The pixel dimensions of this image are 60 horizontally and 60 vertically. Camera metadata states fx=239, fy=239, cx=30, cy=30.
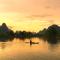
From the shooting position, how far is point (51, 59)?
6981cm

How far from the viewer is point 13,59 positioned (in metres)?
67.9

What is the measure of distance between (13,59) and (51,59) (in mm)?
11115

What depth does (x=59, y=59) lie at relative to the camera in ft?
226

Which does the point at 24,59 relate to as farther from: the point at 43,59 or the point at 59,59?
the point at 59,59

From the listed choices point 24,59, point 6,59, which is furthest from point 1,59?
point 24,59

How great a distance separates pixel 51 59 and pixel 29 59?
6.62m

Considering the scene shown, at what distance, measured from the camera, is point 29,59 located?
68.2 m

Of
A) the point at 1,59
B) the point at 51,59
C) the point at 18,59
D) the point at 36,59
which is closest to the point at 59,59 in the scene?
the point at 51,59

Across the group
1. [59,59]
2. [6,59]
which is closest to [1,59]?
[6,59]

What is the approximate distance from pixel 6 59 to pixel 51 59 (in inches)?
515

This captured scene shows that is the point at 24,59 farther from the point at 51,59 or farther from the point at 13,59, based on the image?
the point at 51,59

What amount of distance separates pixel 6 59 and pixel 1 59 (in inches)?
56.5

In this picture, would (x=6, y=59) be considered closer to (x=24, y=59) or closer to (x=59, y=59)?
(x=24, y=59)

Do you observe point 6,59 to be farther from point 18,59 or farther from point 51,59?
point 51,59
